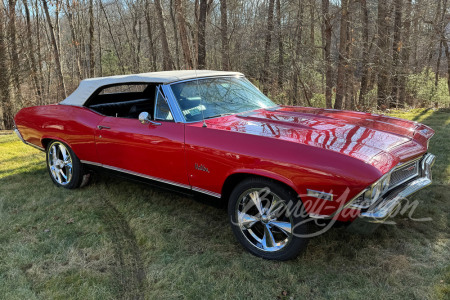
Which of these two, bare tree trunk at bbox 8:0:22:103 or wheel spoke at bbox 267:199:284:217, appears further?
bare tree trunk at bbox 8:0:22:103

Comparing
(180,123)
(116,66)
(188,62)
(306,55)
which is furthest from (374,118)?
(116,66)

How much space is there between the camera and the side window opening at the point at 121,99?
4.30 metres

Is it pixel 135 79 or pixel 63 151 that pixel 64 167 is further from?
pixel 135 79

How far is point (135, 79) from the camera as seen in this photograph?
150 inches

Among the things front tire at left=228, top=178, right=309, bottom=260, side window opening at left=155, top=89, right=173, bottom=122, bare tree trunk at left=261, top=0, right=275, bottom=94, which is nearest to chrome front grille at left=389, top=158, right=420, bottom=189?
front tire at left=228, top=178, right=309, bottom=260

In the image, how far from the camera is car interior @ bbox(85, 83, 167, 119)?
4303 millimetres

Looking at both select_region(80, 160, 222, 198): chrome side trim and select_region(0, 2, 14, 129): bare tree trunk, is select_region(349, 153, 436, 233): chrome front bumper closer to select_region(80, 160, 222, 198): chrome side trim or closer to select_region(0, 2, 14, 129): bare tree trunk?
select_region(80, 160, 222, 198): chrome side trim

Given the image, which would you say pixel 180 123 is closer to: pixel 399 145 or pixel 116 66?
pixel 399 145

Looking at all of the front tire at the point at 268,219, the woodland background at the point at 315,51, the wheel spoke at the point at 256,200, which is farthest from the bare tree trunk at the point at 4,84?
the wheel spoke at the point at 256,200

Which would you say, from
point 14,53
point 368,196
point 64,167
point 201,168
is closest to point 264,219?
point 201,168

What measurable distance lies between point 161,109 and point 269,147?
4.50ft

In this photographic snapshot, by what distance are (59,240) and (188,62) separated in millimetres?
9217

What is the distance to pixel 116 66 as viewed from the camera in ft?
91.8

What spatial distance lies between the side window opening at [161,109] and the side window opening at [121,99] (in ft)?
2.25
